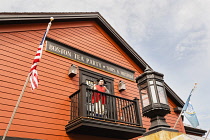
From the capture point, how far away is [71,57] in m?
8.48

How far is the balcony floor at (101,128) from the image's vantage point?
628 centimetres

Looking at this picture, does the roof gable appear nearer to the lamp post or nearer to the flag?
the flag

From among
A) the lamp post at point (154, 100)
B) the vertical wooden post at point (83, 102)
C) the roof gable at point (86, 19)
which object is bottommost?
the lamp post at point (154, 100)

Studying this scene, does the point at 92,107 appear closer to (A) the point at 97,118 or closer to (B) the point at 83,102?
(A) the point at 97,118

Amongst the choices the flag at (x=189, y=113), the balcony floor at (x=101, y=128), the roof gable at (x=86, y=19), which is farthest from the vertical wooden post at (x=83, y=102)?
the flag at (x=189, y=113)

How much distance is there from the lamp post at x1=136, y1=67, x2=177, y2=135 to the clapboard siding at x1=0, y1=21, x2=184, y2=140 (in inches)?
134

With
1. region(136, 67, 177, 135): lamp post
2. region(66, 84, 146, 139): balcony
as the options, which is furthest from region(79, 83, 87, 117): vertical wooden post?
region(136, 67, 177, 135): lamp post

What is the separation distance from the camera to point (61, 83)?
758 centimetres

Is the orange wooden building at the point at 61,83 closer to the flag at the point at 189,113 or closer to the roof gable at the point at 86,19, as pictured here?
the roof gable at the point at 86,19

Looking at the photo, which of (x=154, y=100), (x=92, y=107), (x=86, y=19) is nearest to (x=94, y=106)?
(x=92, y=107)

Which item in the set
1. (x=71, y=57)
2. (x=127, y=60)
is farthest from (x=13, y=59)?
(x=127, y=60)

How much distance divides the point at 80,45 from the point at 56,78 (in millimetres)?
2359

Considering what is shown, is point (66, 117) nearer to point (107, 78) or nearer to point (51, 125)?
point (51, 125)

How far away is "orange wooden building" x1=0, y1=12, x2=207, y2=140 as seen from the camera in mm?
6195
